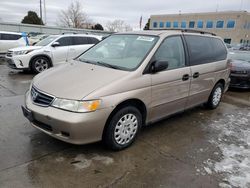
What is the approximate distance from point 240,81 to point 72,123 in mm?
6704

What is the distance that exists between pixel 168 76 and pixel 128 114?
973 millimetres

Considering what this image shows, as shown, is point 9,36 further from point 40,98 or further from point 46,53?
point 40,98

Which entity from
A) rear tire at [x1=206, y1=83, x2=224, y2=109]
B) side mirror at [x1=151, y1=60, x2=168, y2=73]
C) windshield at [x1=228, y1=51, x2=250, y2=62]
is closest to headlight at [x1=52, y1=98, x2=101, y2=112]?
side mirror at [x1=151, y1=60, x2=168, y2=73]

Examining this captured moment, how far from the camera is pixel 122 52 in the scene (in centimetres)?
370

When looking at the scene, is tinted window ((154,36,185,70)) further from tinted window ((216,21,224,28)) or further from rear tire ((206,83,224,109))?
tinted window ((216,21,224,28))

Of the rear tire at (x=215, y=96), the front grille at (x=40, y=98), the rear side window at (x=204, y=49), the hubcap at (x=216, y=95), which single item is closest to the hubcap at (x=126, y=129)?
the front grille at (x=40, y=98)

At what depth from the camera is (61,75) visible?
3275 millimetres

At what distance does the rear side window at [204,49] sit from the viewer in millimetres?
4125

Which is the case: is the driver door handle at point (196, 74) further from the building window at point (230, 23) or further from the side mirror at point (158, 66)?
the building window at point (230, 23)

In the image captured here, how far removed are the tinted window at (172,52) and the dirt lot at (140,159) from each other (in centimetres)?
124

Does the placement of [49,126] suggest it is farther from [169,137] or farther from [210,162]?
[210,162]

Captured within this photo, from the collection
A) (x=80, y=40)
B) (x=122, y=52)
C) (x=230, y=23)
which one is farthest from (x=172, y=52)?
(x=230, y=23)

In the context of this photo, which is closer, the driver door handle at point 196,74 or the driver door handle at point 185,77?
the driver door handle at point 185,77

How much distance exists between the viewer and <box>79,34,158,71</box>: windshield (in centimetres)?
337
